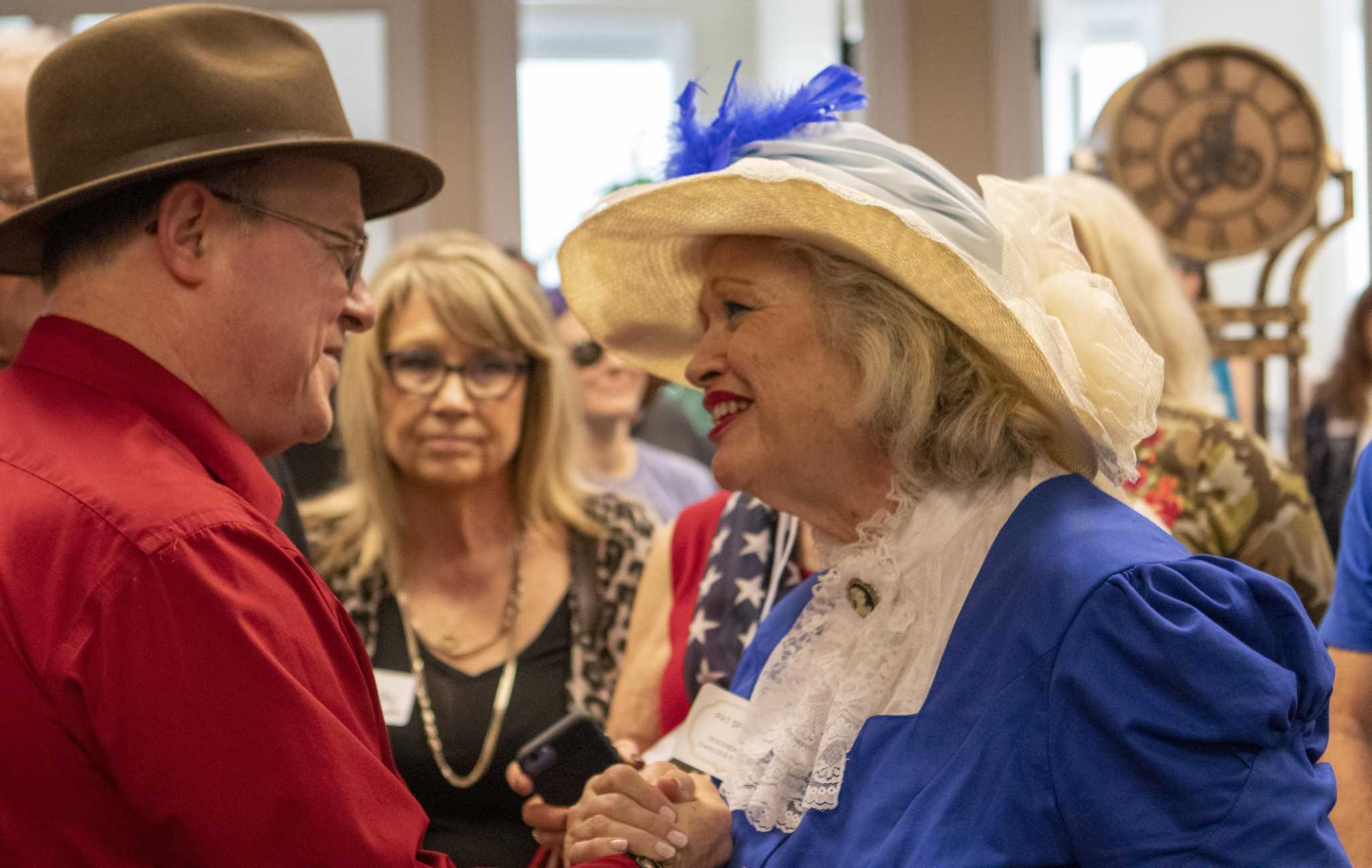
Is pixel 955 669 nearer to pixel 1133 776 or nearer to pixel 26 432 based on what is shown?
pixel 1133 776

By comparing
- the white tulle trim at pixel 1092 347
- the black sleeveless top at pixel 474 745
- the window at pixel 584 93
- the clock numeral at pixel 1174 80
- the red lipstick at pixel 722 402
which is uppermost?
the window at pixel 584 93

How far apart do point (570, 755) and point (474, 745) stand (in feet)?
2.40

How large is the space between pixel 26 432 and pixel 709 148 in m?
0.92

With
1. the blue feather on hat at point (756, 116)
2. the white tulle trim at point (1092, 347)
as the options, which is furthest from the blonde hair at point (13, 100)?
the white tulle trim at point (1092, 347)

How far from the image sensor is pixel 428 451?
9.66 ft

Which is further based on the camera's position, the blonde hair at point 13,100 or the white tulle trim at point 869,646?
the blonde hair at point 13,100

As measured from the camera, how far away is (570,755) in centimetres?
197

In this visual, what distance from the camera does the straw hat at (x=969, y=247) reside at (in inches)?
65.1

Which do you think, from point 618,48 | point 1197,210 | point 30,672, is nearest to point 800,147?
point 30,672

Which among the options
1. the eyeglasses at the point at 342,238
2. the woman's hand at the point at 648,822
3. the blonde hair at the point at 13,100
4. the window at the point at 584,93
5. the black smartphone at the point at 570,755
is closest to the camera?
the eyeglasses at the point at 342,238

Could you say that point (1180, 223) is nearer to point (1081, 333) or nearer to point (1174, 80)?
point (1174, 80)

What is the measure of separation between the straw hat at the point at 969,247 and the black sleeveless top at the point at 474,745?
3.79 feet

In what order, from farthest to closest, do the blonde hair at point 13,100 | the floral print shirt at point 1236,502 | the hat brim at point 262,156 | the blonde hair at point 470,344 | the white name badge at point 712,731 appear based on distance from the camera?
1. the blonde hair at point 470,344
2. the floral print shirt at point 1236,502
3. the blonde hair at point 13,100
4. the white name badge at point 712,731
5. the hat brim at point 262,156

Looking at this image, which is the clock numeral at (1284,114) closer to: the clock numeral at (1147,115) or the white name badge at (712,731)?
the clock numeral at (1147,115)
